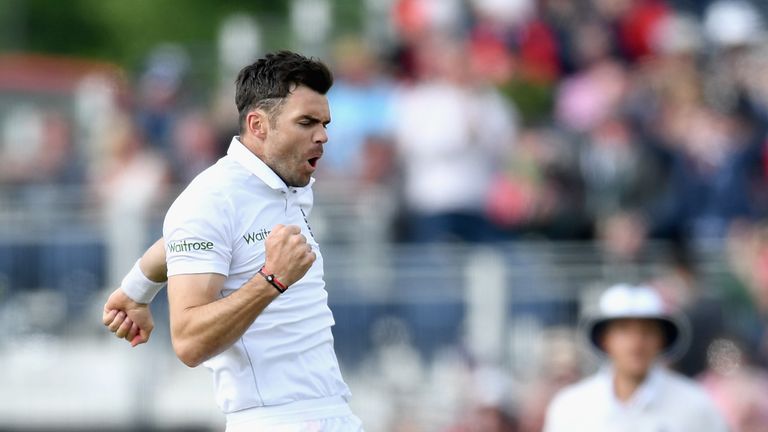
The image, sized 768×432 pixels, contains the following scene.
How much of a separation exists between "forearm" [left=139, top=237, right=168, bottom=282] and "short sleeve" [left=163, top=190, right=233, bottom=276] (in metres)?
0.46

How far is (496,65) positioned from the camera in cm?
1567

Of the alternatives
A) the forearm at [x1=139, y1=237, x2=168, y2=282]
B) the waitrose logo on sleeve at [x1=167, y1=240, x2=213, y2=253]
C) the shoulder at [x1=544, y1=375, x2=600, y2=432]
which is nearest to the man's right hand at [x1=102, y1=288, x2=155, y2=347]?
the forearm at [x1=139, y1=237, x2=168, y2=282]

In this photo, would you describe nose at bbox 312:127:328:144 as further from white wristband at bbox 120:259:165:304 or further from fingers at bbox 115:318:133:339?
fingers at bbox 115:318:133:339

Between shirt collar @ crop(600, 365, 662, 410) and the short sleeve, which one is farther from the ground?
the short sleeve

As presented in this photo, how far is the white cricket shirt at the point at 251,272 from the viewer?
5.79 meters

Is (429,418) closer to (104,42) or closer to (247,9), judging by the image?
(247,9)

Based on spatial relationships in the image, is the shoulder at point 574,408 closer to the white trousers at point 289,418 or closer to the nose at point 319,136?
the white trousers at point 289,418

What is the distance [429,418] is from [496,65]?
4.27 meters

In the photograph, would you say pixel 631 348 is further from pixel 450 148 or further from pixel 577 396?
pixel 450 148

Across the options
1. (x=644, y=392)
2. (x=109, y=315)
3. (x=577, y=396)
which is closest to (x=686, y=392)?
(x=644, y=392)

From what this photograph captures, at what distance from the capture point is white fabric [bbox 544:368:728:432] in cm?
836

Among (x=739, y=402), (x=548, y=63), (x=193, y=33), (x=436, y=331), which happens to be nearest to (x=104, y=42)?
(x=193, y=33)

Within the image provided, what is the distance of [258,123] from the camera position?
6012 millimetres

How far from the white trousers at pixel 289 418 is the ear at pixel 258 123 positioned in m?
0.97
